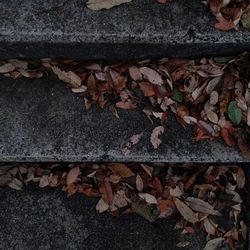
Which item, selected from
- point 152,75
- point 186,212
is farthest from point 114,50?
point 186,212

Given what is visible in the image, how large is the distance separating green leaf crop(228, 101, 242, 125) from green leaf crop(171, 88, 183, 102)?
20 cm

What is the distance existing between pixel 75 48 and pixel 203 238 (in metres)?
1.02

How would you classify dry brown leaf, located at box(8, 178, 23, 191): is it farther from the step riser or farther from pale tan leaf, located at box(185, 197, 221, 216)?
pale tan leaf, located at box(185, 197, 221, 216)

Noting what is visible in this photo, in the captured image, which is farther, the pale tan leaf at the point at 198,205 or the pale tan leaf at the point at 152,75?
the pale tan leaf at the point at 198,205

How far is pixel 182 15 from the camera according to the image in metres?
1.72

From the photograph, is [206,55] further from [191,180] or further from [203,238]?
[203,238]

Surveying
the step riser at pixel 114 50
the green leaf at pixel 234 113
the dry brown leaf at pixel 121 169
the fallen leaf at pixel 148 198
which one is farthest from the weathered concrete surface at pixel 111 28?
the fallen leaf at pixel 148 198

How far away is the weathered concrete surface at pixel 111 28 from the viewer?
66.0 inches

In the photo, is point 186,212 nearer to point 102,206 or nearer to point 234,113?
point 102,206

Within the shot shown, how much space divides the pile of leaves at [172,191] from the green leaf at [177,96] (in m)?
0.36

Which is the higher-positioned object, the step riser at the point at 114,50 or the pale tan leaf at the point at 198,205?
the step riser at the point at 114,50

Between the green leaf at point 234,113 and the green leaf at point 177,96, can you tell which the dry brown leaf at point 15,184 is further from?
the green leaf at point 234,113

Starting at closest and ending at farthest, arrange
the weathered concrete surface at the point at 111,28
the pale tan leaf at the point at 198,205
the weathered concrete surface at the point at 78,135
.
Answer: the weathered concrete surface at the point at 111,28, the weathered concrete surface at the point at 78,135, the pale tan leaf at the point at 198,205

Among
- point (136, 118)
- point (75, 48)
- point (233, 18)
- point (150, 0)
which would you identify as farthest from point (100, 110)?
point (233, 18)
